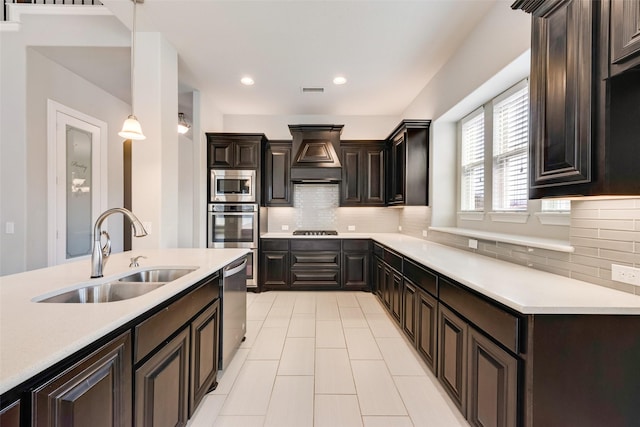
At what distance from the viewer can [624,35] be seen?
1.05m

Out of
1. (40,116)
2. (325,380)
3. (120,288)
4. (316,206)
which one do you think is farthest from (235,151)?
(325,380)

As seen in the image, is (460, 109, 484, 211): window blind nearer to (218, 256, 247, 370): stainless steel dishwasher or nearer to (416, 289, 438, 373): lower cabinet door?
(416, 289, 438, 373): lower cabinet door

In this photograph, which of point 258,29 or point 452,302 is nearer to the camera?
point 452,302

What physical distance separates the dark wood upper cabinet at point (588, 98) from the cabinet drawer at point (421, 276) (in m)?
0.97

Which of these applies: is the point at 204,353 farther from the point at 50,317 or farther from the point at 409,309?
the point at 409,309

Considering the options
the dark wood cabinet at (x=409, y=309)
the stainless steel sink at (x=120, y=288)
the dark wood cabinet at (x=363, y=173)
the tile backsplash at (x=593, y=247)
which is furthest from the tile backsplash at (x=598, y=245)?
the dark wood cabinet at (x=363, y=173)

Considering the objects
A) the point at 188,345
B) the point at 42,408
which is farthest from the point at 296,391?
the point at 42,408

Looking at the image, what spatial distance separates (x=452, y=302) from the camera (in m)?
1.75

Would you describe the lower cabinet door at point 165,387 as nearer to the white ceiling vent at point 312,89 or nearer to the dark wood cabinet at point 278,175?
the dark wood cabinet at point 278,175

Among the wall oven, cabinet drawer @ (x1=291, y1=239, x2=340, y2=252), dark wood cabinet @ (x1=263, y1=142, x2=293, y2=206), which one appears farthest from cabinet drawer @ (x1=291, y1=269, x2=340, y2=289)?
dark wood cabinet @ (x1=263, y1=142, x2=293, y2=206)

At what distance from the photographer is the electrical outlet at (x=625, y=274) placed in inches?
49.4

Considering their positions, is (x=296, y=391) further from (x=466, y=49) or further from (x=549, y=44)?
(x=466, y=49)

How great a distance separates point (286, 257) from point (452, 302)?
2.93 metres

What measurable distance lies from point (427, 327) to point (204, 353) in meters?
1.66
